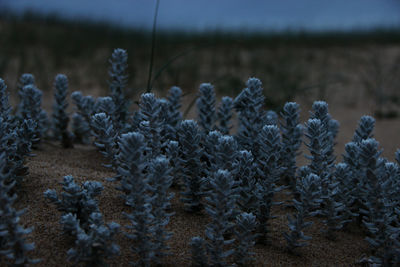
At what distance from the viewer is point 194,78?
26.2 feet

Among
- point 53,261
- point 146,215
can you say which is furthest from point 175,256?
point 53,261

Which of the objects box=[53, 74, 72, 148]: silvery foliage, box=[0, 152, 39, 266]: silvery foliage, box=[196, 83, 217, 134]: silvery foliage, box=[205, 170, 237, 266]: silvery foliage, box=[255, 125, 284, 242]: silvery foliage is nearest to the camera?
box=[0, 152, 39, 266]: silvery foliage

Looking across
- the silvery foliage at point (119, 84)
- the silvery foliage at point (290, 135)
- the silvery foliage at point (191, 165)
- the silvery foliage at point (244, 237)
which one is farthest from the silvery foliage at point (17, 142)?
the silvery foliage at point (290, 135)

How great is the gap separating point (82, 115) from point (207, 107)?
1.05 meters

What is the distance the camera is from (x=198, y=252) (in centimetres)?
163

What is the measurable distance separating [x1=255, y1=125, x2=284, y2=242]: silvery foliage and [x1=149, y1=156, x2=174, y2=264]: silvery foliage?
484mm

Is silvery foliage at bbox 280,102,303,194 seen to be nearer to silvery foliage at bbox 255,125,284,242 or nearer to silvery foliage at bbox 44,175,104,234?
silvery foliage at bbox 255,125,284,242

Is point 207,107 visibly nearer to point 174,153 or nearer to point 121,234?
point 174,153

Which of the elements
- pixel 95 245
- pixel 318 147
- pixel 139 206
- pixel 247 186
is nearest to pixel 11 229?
pixel 95 245

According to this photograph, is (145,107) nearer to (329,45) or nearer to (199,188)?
(199,188)

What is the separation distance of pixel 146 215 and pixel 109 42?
34.8ft

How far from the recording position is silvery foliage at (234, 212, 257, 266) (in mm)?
1644

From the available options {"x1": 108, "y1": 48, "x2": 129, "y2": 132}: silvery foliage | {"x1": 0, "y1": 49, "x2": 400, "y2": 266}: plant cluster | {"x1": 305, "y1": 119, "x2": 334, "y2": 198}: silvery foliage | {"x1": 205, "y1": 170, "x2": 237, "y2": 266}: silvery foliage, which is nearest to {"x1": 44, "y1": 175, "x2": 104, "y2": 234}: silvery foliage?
{"x1": 0, "y1": 49, "x2": 400, "y2": 266}: plant cluster

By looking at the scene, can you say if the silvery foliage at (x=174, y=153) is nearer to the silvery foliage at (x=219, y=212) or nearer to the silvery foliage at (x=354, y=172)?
the silvery foliage at (x=219, y=212)
